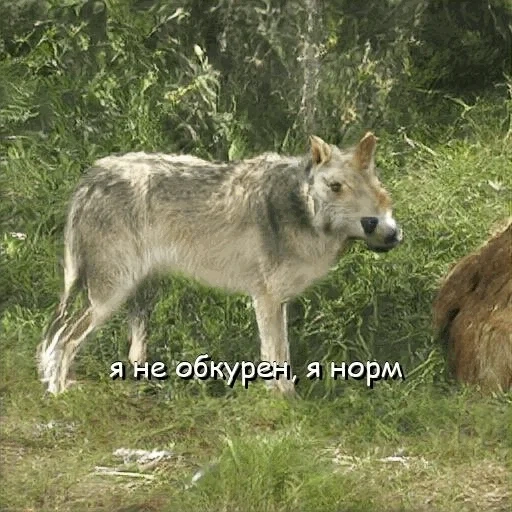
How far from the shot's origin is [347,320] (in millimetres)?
8133

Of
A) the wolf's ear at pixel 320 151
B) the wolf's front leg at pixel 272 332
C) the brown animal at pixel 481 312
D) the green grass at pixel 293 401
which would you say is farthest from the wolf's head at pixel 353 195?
the brown animal at pixel 481 312

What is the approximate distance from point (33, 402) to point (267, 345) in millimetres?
1159

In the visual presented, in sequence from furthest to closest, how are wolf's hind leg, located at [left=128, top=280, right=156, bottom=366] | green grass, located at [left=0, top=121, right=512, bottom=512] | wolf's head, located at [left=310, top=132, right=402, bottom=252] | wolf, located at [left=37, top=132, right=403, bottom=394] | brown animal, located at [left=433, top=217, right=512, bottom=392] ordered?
brown animal, located at [left=433, top=217, right=512, bottom=392] → wolf's hind leg, located at [left=128, top=280, right=156, bottom=366] → wolf, located at [left=37, top=132, right=403, bottom=394] → wolf's head, located at [left=310, top=132, right=402, bottom=252] → green grass, located at [left=0, top=121, right=512, bottom=512]

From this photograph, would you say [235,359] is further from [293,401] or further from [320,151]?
[320,151]

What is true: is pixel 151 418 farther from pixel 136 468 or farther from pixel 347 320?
pixel 347 320

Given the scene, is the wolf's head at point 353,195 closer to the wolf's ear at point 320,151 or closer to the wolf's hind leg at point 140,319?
the wolf's ear at point 320,151

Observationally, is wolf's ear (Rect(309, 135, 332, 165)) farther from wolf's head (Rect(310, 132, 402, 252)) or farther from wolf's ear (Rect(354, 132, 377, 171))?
wolf's ear (Rect(354, 132, 377, 171))

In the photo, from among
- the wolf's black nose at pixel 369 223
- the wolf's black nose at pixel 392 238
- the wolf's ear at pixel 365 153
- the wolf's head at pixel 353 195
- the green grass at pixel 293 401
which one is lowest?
the green grass at pixel 293 401

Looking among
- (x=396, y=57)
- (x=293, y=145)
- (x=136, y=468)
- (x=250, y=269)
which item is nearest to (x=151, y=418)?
(x=136, y=468)

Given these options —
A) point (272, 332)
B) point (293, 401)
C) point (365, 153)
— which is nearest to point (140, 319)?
point (272, 332)

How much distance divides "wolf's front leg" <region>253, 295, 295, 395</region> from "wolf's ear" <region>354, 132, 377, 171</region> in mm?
768

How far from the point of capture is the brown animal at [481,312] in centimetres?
813

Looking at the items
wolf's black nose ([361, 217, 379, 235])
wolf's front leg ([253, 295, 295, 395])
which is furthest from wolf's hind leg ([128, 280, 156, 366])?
wolf's black nose ([361, 217, 379, 235])

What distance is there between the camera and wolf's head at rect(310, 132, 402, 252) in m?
7.72
